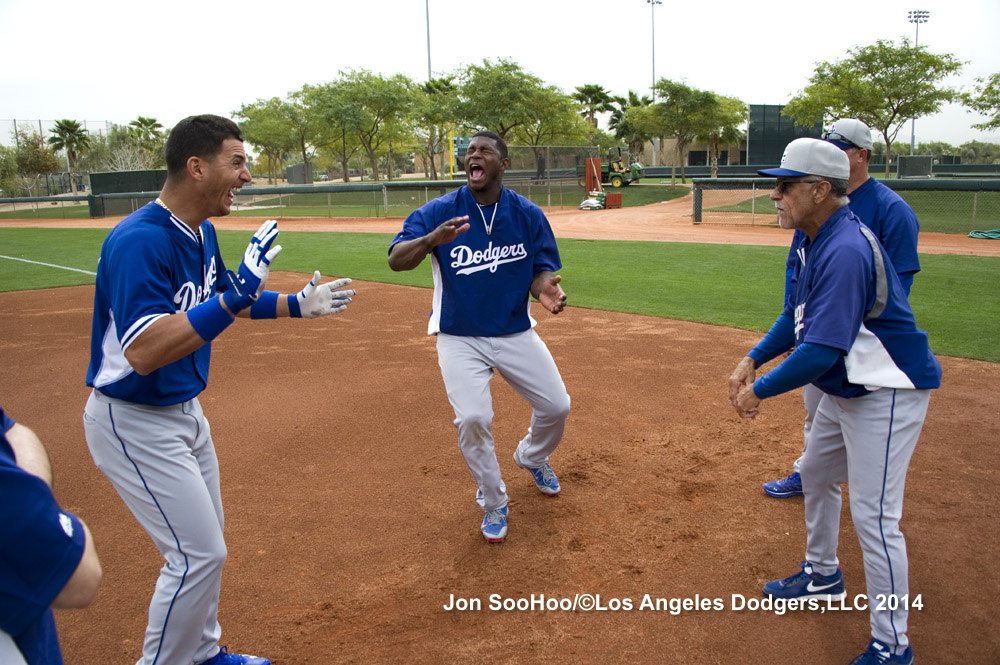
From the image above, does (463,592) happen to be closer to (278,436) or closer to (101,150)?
(278,436)

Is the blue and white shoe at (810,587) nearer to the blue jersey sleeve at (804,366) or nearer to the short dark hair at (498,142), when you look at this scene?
the blue jersey sleeve at (804,366)

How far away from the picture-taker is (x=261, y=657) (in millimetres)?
3227

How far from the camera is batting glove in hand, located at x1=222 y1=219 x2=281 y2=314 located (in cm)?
269

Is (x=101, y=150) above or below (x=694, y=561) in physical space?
above

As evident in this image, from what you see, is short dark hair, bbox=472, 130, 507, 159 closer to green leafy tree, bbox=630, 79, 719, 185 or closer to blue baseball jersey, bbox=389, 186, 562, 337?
blue baseball jersey, bbox=389, 186, 562, 337

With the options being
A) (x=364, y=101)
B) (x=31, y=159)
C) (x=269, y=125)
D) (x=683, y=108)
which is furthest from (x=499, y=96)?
(x=31, y=159)

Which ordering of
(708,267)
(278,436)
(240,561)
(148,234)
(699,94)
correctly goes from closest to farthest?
1. (148,234)
2. (240,561)
3. (278,436)
4. (708,267)
5. (699,94)

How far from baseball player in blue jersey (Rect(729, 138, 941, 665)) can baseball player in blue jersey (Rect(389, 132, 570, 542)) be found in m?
1.51

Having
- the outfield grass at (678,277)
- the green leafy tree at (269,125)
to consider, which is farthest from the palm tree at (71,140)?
the outfield grass at (678,277)

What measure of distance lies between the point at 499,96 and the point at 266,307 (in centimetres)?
3963

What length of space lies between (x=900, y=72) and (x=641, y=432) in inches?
1150

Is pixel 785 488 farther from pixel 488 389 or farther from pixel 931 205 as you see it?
pixel 931 205

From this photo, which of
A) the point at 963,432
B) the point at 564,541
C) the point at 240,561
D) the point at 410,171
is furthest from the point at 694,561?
the point at 410,171

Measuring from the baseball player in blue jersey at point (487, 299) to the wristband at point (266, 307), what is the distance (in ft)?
3.00
